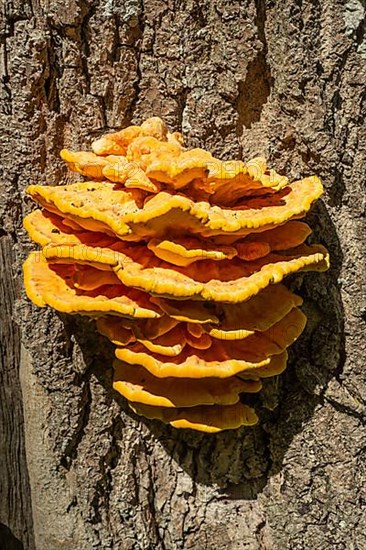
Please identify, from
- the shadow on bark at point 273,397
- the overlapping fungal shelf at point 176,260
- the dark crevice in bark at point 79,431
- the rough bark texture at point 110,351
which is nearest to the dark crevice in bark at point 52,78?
the rough bark texture at point 110,351

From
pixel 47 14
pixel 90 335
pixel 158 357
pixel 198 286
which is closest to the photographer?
pixel 198 286

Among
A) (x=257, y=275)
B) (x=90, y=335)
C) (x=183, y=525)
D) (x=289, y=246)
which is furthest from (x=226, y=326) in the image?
(x=183, y=525)

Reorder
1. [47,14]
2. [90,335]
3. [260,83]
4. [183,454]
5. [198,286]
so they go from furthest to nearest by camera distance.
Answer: [183,454] → [90,335] → [260,83] → [47,14] → [198,286]

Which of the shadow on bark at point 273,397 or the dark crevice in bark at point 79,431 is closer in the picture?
the shadow on bark at point 273,397

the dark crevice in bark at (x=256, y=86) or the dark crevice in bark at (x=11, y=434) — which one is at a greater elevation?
the dark crevice in bark at (x=256, y=86)

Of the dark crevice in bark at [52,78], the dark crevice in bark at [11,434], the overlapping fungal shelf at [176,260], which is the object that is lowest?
the dark crevice in bark at [11,434]

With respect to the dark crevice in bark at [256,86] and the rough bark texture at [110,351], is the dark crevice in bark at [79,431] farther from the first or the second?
the dark crevice in bark at [256,86]

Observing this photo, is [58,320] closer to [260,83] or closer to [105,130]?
[105,130]

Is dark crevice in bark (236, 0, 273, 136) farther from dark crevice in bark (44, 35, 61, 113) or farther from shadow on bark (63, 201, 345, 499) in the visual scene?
dark crevice in bark (44, 35, 61, 113)

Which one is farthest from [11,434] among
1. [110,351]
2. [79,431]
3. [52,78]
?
[52,78]
